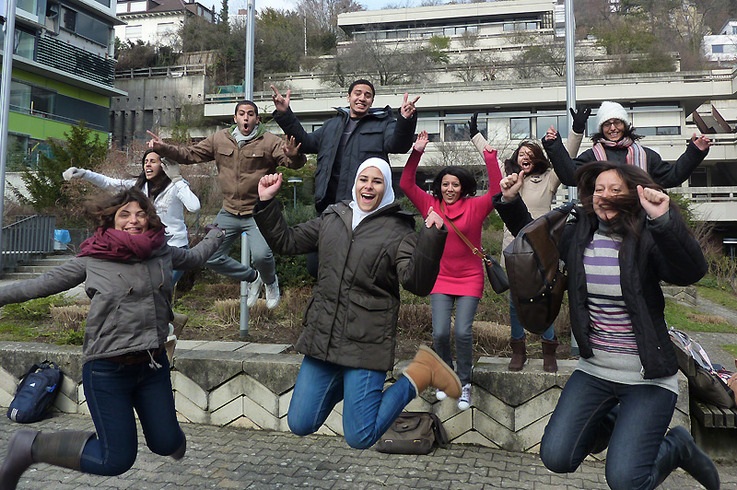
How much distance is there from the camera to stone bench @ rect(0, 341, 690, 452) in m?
4.89

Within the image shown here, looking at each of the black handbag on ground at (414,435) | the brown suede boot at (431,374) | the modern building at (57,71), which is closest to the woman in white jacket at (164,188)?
the black handbag on ground at (414,435)

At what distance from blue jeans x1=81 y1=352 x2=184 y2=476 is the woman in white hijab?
863mm

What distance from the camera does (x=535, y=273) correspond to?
3068 mm

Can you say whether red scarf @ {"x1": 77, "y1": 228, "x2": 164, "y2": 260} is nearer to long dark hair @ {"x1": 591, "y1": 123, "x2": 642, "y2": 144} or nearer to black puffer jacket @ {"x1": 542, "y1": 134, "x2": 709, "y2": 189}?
black puffer jacket @ {"x1": 542, "y1": 134, "x2": 709, "y2": 189}

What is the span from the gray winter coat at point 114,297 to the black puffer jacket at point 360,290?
849mm

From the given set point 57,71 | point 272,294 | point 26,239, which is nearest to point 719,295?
point 272,294

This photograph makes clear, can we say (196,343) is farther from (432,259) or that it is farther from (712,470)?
(712,470)

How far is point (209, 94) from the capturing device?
147ft

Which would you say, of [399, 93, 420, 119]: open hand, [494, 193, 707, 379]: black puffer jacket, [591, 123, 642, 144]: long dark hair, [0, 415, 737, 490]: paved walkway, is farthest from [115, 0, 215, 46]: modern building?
[494, 193, 707, 379]: black puffer jacket

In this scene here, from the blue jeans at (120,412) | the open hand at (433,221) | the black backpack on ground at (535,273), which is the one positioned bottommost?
the blue jeans at (120,412)

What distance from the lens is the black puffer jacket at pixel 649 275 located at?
2.70 metres

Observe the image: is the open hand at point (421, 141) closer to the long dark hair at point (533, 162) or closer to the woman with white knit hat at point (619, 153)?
the woman with white knit hat at point (619, 153)

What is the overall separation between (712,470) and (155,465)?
4141 mm

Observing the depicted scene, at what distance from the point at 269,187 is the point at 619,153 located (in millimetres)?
2812
